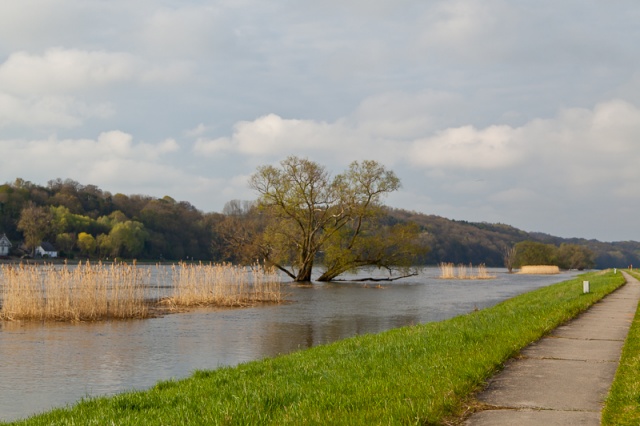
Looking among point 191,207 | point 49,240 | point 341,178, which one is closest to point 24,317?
point 341,178

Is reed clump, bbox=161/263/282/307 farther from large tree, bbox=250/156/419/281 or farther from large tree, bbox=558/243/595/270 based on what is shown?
large tree, bbox=558/243/595/270

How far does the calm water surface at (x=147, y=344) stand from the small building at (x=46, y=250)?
92.5 metres

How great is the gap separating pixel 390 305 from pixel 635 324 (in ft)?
58.2

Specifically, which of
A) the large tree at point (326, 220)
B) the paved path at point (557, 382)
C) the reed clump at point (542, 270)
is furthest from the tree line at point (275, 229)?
the paved path at point (557, 382)

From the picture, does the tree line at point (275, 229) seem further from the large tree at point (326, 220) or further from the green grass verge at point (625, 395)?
the green grass verge at point (625, 395)

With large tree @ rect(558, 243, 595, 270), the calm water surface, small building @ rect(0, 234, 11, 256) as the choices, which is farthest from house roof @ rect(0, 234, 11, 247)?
large tree @ rect(558, 243, 595, 270)

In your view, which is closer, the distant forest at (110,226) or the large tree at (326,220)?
the large tree at (326,220)

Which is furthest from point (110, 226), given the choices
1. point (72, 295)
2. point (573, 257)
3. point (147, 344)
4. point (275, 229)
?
point (147, 344)

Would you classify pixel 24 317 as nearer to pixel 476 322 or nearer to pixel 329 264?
pixel 476 322

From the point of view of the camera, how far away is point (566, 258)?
420 feet

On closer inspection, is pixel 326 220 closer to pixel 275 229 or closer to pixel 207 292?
pixel 275 229

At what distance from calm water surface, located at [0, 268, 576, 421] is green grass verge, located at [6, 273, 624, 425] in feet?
7.90

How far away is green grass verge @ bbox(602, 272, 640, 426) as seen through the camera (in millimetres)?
6023

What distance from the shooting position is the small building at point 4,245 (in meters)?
102
